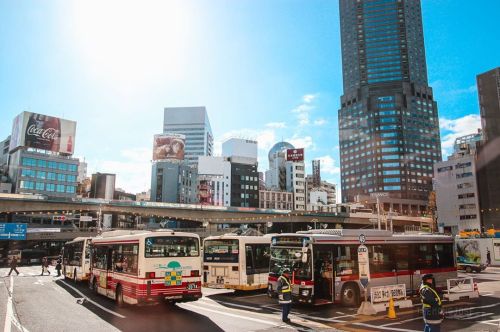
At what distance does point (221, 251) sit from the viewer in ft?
72.8

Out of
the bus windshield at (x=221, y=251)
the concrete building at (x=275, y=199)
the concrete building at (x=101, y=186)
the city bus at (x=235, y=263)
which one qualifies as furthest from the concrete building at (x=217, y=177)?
the city bus at (x=235, y=263)

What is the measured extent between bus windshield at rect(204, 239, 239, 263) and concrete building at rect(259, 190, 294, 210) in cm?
13614

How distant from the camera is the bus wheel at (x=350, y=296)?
17297 millimetres

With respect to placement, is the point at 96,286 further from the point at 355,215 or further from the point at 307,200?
the point at 307,200

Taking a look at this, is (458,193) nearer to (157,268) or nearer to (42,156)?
(157,268)

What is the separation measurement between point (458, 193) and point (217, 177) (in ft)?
296

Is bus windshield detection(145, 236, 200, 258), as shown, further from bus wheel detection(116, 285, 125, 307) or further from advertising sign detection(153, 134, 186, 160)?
advertising sign detection(153, 134, 186, 160)

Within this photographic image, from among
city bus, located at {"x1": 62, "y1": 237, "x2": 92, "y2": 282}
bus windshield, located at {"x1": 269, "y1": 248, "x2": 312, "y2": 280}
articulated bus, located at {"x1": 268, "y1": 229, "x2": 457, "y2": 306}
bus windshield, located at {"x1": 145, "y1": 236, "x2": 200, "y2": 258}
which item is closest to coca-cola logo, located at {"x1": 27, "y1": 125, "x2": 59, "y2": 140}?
city bus, located at {"x1": 62, "y1": 237, "x2": 92, "y2": 282}

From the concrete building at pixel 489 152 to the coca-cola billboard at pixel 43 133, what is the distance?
4222 inches

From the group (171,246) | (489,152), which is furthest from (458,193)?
(171,246)

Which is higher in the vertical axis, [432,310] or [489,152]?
[489,152]

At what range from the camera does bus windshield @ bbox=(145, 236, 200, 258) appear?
52.0 ft

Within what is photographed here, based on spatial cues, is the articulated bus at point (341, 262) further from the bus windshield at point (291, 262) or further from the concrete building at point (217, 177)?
the concrete building at point (217, 177)

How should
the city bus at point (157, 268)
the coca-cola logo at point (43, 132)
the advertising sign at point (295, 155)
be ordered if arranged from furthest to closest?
the advertising sign at point (295, 155) < the coca-cola logo at point (43, 132) < the city bus at point (157, 268)
